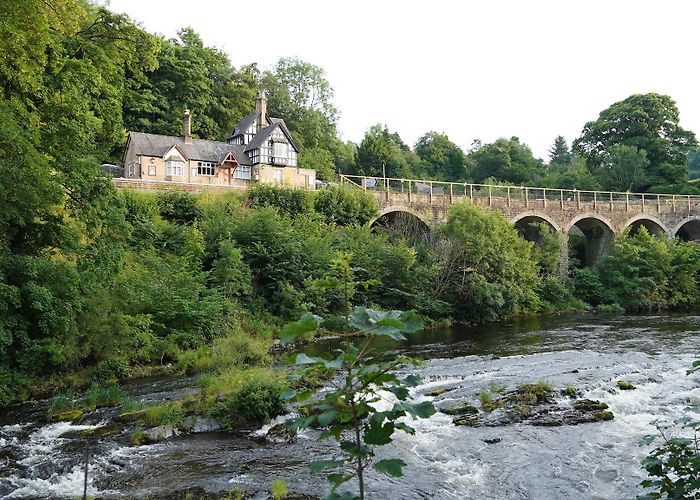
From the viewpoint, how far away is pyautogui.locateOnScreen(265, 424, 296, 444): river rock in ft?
34.0

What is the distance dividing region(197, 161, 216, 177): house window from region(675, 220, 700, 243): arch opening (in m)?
38.8

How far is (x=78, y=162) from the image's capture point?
14.0m

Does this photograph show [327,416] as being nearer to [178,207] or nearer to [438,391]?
[438,391]

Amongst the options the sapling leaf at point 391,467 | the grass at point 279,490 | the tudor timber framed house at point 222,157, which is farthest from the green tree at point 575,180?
the sapling leaf at point 391,467

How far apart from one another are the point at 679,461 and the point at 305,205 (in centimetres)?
2707

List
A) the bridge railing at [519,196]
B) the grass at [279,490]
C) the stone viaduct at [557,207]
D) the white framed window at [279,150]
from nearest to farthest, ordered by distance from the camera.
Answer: the grass at [279,490]
the stone viaduct at [557,207]
the bridge railing at [519,196]
the white framed window at [279,150]

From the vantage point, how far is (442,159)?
70875 millimetres

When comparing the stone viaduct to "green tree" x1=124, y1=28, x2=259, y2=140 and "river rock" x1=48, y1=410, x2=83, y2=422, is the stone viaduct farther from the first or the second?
"river rock" x1=48, y1=410, x2=83, y2=422

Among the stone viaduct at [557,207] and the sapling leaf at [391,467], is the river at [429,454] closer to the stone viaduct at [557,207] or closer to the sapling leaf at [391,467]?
the sapling leaf at [391,467]

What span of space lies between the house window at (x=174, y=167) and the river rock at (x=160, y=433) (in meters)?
30.3

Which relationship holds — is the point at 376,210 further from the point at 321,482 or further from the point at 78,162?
the point at 321,482

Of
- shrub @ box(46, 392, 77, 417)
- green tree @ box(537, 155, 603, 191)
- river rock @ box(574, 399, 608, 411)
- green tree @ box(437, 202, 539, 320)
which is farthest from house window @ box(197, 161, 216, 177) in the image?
green tree @ box(537, 155, 603, 191)

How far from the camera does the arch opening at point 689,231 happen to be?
49.0 m

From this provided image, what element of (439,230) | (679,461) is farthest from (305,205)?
(679,461)
